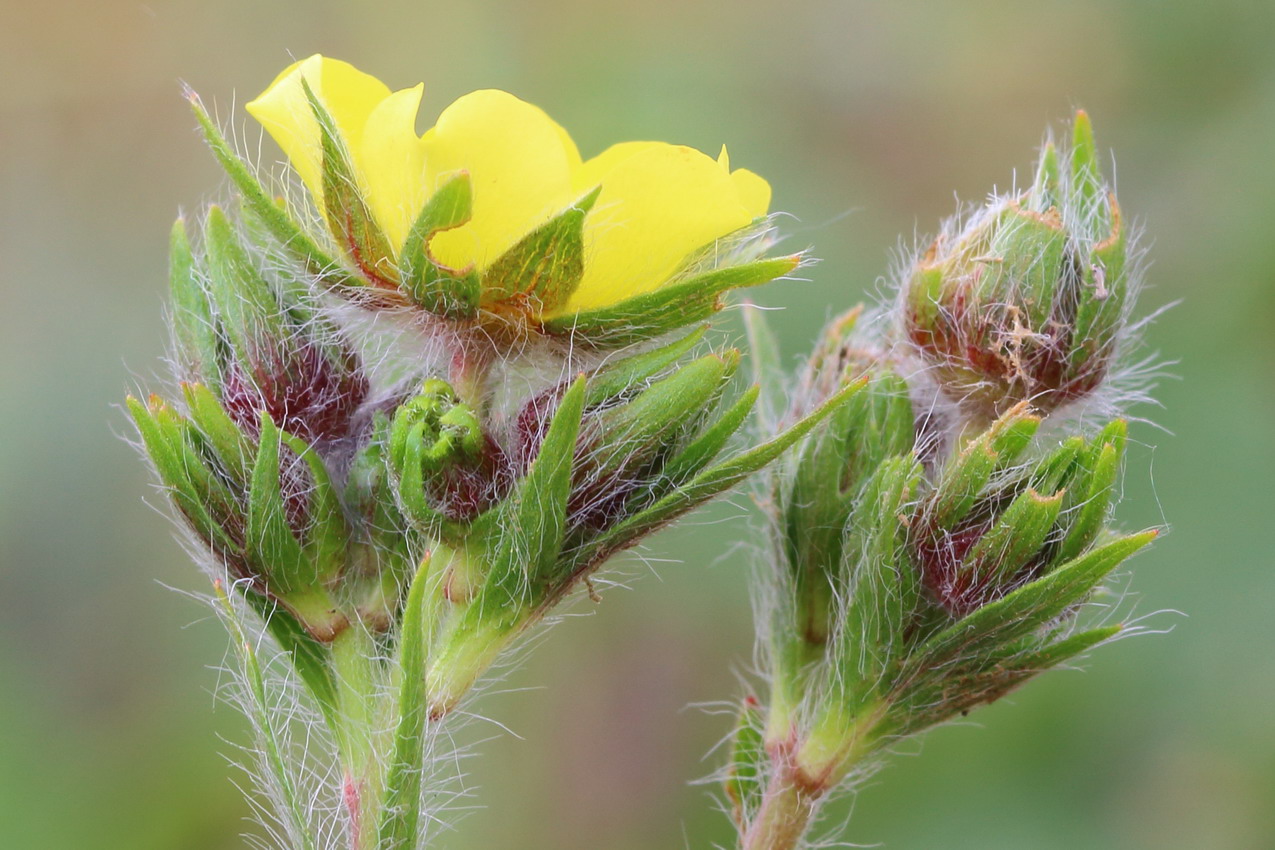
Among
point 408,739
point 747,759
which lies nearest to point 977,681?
point 747,759

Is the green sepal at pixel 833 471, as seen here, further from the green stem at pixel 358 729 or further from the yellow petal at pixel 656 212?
the green stem at pixel 358 729

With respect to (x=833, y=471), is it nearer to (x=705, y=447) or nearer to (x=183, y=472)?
(x=705, y=447)

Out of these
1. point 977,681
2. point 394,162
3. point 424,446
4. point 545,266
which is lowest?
point 977,681

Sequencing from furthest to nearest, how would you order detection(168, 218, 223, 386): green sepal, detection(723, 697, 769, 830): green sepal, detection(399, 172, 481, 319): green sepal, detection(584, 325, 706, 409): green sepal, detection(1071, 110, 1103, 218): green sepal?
1. detection(723, 697, 769, 830): green sepal
2. detection(1071, 110, 1103, 218): green sepal
3. detection(168, 218, 223, 386): green sepal
4. detection(584, 325, 706, 409): green sepal
5. detection(399, 172, 481, 319): green sepal

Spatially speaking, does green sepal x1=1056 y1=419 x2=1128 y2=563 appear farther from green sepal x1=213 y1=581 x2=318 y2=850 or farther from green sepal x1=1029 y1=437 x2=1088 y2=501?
A: green sepal x1=213 y1=581 x2=318 y2=850

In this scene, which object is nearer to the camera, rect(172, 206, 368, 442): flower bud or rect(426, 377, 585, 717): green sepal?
rect(426, 377, 585, 717): green sepal

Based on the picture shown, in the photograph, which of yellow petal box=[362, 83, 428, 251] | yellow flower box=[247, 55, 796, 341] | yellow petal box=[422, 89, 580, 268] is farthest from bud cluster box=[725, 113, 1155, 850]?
yellow petal box=[362, 83, 428, 251]

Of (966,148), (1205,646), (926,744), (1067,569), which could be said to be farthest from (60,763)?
(966,148)

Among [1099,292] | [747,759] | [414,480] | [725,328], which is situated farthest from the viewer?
[725,328]

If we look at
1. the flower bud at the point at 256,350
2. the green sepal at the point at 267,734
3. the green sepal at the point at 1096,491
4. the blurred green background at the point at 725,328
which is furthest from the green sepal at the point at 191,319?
the blurred green background at the point at 725,328
